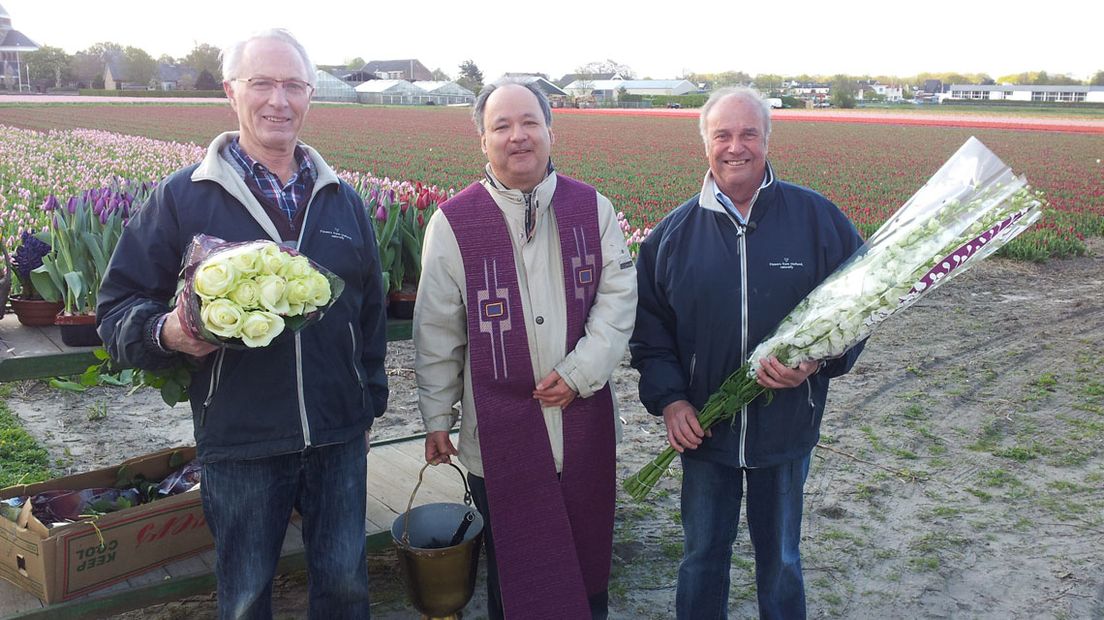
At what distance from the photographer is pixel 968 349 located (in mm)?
7535

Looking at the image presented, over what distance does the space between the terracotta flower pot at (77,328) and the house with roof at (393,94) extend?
8882 cm

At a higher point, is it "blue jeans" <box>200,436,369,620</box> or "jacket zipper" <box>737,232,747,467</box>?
"jacket zipper" <box>737,232,747,467</box>

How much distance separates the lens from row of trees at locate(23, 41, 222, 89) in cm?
7569

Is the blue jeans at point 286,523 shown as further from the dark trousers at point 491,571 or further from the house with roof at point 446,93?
the house with roof at point 446,93

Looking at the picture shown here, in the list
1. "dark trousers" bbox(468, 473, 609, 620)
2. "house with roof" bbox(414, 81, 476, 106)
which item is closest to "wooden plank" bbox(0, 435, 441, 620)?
"dark trousers" bbox(468, 473, 609, 620)

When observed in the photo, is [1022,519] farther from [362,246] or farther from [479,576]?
[362,246]

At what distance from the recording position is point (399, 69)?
13238 centimetres

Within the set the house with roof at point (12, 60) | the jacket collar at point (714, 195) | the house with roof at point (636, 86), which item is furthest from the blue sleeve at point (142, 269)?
the house with roof at point (636, 86)

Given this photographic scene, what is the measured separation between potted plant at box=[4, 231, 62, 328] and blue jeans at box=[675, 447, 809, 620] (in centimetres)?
234

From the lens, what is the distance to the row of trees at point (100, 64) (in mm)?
75688

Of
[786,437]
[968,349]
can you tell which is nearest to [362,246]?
[786,437]

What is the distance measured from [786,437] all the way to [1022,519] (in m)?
2.26

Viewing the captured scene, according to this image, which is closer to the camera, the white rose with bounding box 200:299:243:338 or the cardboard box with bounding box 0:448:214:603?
the white rose with bounding box 200:299:243:338

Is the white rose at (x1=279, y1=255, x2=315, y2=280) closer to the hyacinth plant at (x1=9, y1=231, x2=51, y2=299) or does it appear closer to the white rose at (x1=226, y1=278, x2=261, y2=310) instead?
the white rose at (x1=226, y1=278, x2=261, y2=310)
